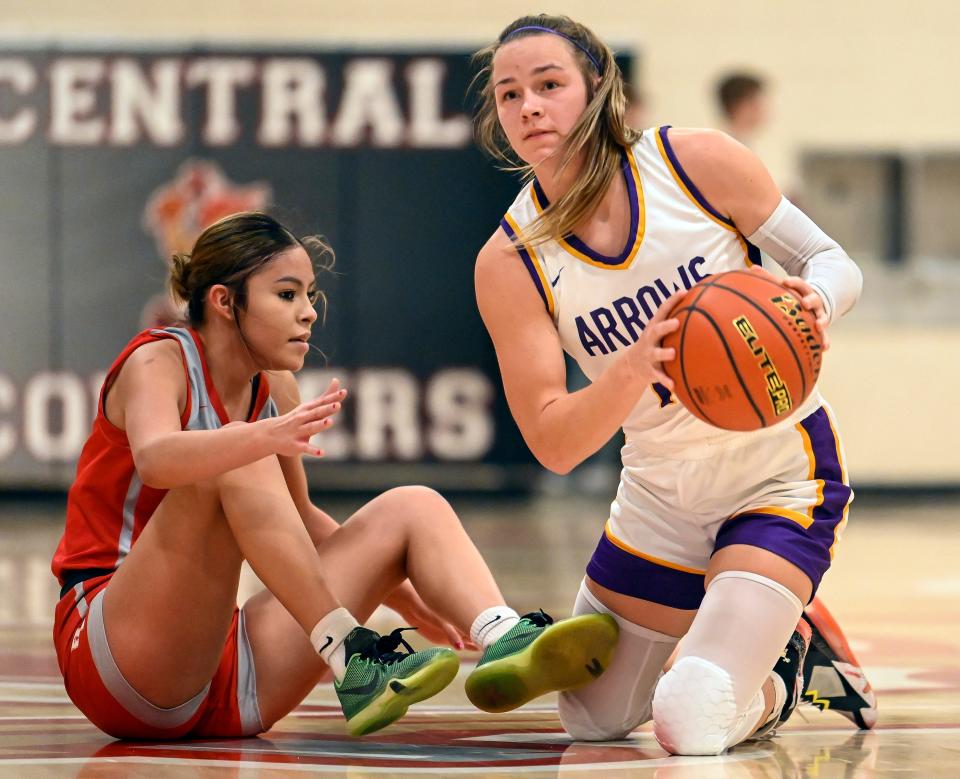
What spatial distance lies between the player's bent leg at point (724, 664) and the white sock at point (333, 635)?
54cm

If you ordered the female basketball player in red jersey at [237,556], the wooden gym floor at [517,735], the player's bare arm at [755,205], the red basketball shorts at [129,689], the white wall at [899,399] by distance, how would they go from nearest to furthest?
1. the wooden gym floor at [517,735]
2. the female basketball player in red jersey at [237,556]
3. the red basketball shorts at [129,689]
4. the player's bare arm at [755,205]
5. the white wall at [899,399]

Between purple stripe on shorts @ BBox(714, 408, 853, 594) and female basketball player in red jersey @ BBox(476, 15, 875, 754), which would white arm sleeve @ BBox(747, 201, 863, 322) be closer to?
female basketball player in red jersey @ BBox(476, 15, 875, 754)

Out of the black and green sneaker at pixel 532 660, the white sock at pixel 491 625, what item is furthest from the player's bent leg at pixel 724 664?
the white sock at pixel 491 625

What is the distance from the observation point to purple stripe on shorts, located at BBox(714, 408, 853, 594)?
2.52 m

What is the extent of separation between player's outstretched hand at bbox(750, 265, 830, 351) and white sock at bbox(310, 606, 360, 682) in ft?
3.04

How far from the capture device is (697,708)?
2.38 metres

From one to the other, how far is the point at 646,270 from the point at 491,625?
0.69 meters

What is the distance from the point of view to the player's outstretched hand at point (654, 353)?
231cm

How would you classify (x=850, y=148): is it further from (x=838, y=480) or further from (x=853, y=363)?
(x=838, y=480)

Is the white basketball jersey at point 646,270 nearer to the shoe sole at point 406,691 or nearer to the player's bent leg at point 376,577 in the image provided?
the player's bent leg at point 376,577

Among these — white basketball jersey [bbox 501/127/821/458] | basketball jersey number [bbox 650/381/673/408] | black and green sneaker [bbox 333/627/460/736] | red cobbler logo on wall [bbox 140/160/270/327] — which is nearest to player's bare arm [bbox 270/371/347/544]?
black and green sneaker [bbox 333/627/460/736]

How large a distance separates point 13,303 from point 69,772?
609 centimetres

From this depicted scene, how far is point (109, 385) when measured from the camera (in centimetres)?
257

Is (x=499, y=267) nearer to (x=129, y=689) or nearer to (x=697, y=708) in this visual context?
(x=697, y=708)
